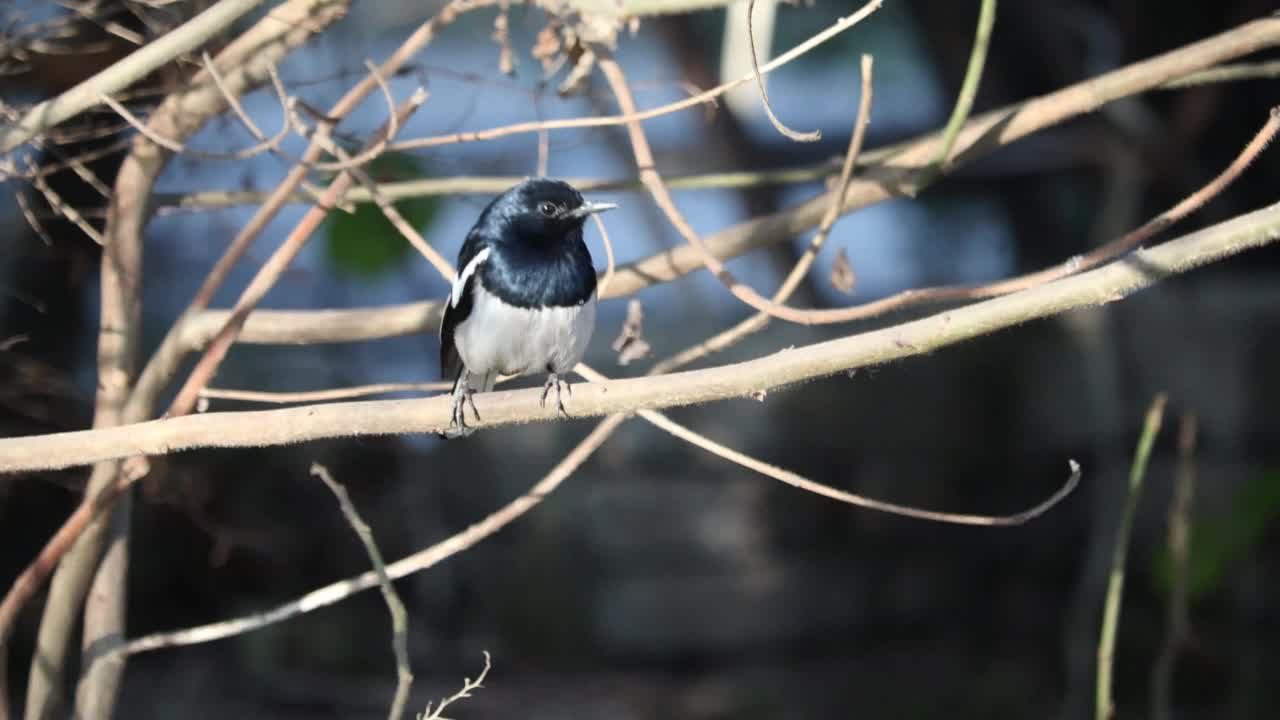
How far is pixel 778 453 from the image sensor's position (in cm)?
712

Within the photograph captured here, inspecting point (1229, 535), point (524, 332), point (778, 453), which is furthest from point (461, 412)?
point (778, 453)

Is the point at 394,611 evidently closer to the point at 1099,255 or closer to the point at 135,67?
the point at 135,67

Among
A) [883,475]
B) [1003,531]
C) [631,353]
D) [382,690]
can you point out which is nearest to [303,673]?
[382,690]

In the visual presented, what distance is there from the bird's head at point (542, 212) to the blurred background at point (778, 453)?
3.10 feet

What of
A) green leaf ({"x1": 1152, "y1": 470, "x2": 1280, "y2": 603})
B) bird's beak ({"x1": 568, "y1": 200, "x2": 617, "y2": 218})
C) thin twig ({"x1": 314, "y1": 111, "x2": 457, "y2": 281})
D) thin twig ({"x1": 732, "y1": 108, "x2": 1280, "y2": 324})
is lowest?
thin twig ({"x1": 732, "y1": 108, "x2": 1280, "y2": 324})

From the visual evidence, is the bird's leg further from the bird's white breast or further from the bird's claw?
the bird's white breast

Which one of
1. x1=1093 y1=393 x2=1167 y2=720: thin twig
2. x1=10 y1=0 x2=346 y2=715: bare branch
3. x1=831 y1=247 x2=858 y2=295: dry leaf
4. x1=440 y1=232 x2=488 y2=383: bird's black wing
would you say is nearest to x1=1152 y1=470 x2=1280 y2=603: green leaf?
x1=1093 y1=393 x2=1167 y2=720: thin twig

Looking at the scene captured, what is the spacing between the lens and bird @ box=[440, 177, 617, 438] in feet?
8.66

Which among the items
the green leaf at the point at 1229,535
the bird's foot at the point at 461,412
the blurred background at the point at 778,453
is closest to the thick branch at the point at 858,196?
the bird's foot at the point at 461,412

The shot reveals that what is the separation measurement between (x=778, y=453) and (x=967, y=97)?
16.4 ft

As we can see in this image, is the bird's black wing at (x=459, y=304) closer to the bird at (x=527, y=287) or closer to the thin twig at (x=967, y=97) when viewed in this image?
the bird at (x=527, y=287)

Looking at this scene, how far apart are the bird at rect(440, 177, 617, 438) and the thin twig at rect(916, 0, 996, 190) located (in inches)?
25.3

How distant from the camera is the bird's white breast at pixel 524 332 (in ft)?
8.70

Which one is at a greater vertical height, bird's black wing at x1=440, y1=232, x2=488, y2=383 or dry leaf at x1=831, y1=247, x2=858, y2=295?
bird's black wing at x1=440, y1=232, x2=488, y2=383
